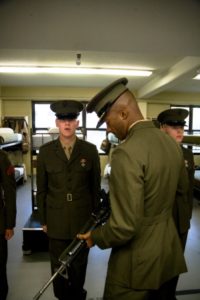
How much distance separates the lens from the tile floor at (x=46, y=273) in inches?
90.7

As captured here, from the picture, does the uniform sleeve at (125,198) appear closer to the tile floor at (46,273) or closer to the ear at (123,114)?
the ear at (123,114)

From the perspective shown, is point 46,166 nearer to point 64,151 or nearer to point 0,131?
point 64,151

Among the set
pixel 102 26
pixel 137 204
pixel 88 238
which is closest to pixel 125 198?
pixel 137 204

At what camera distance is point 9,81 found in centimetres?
668

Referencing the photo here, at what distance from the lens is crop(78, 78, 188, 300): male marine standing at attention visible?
39.5 inches

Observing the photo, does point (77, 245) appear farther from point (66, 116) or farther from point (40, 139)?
point (40, 139)

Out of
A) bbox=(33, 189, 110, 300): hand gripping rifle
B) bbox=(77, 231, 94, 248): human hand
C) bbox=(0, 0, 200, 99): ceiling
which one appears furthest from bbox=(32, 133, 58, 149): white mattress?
bbox=(77, 231, 94, 248): human hand

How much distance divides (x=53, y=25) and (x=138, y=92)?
18.5ft

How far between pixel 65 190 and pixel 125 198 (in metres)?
0.97

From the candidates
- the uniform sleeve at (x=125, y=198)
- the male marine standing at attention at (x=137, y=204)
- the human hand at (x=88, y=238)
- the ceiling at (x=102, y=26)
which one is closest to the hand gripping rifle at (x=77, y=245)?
the human hand at (x=88, y=238)

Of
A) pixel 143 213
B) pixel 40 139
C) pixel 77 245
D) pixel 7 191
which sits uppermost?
pixel 40 139

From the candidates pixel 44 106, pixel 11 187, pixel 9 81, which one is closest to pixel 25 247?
pixel 11 187

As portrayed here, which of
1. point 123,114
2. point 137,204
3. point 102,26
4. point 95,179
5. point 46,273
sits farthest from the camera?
point 46,273

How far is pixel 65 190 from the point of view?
189cm
